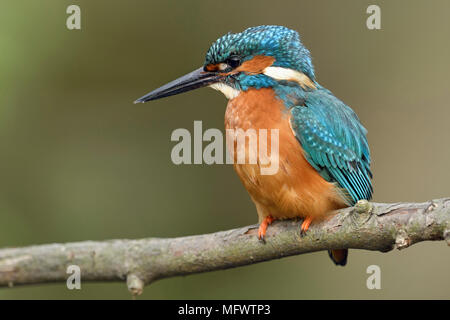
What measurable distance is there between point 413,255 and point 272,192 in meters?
2.39

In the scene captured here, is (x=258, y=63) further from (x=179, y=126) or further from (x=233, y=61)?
(x=179, y=126)

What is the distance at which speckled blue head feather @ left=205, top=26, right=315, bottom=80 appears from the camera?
10.9ft

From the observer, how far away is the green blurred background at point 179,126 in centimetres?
475

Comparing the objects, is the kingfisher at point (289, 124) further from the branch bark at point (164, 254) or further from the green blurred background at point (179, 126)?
the green blurred background at point (179, 126)

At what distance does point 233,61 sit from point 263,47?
0.18 meters

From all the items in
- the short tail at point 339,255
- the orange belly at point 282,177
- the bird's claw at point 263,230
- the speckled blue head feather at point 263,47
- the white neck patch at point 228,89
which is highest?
the speckled blue head feather at point 263,47

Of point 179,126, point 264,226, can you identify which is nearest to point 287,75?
point 264,226

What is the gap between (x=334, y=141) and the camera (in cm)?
324

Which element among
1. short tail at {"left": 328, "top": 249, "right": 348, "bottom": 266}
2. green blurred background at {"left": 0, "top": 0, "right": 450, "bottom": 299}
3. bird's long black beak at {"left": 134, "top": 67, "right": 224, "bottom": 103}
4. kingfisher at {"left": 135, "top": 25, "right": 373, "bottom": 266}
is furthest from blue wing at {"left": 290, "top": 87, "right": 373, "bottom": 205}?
green blurred background at {"left": 0, "top": 0, "right": 450, "bottom": 299}

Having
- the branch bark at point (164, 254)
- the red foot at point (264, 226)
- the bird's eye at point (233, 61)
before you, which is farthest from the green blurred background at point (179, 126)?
the bird's eye at point (233, 61)

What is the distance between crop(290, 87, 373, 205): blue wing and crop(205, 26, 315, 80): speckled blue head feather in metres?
0.22

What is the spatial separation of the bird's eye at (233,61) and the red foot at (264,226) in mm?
869

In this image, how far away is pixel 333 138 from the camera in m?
3.24

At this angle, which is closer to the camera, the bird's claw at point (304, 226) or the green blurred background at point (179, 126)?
the bird's claw at point (304, 226)
